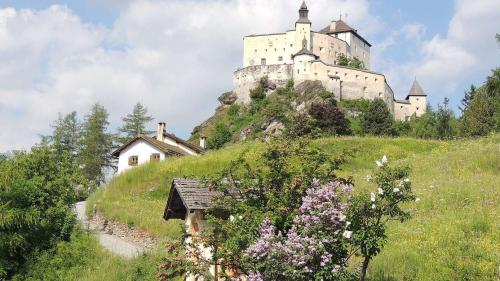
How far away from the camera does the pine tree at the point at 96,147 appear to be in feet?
236

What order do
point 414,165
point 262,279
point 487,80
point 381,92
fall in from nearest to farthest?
point 262,279, point 487,80, point 414,165, point 381,92

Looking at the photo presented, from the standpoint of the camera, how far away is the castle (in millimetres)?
111250

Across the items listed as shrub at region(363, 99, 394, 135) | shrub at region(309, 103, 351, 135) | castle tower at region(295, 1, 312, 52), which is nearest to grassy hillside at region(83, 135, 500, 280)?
shrub at region(309, 103, 351, 135)

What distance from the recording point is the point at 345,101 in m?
107

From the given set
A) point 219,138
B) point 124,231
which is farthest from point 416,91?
point 124,231

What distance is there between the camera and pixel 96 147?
73625mm

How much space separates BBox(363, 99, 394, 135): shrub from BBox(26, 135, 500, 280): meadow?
135 feet

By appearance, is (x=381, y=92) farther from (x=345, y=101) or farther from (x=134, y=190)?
(x=134, y=190)

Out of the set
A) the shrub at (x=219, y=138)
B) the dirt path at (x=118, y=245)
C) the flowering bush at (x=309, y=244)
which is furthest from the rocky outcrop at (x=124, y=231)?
the shrub at (x=219, y=138)

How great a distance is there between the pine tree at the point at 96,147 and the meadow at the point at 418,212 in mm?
28812

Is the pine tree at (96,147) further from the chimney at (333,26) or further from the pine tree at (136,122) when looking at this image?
the chimney at (333,26)

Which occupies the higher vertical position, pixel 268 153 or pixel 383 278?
pixel 268 153

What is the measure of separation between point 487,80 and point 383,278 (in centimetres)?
1756

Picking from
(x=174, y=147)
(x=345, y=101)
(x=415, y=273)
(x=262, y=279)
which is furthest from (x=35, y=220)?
(x=345, y=101)
